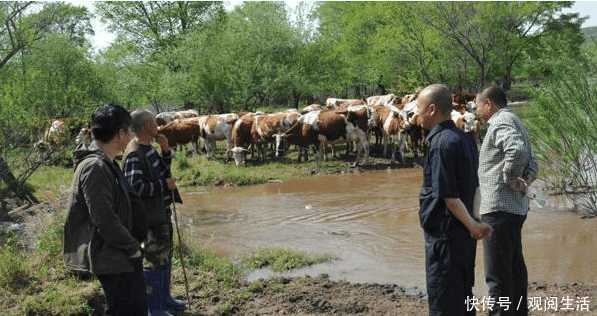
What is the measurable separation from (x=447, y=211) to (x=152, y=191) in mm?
2455

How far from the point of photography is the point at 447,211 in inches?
162

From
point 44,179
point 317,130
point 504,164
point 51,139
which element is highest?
point 51,139

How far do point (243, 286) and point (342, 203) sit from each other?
6.50 meters

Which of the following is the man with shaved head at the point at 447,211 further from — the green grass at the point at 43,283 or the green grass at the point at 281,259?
the green grass at the point at 281,259

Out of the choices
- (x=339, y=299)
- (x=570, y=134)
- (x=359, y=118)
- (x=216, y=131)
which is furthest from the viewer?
(x=216, y=131)

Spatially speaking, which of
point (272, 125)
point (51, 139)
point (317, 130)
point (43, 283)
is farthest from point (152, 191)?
point (272, 125)

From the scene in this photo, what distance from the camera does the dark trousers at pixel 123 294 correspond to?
3881 mm

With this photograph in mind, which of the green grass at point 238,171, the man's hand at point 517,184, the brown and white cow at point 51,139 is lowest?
the green grass at point 238,171

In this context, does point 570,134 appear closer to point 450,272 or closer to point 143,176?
point 450,272

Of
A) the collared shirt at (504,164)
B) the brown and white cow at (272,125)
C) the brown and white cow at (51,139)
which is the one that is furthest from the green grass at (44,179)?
the collared shirt at (504,164)

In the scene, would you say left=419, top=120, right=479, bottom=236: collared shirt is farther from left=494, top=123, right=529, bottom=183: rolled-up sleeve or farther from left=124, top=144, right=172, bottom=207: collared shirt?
left=124, top=144, right=172, bottom=207: collared shirt

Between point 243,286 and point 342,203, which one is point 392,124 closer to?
point 342,203

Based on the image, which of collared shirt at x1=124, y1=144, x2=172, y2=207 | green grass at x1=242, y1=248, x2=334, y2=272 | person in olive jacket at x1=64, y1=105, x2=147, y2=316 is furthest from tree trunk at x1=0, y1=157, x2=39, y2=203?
person in olive jacket at x1=64, y1=105, x2=147, y2=316

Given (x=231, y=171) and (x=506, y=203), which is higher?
(x=506, y=203)
